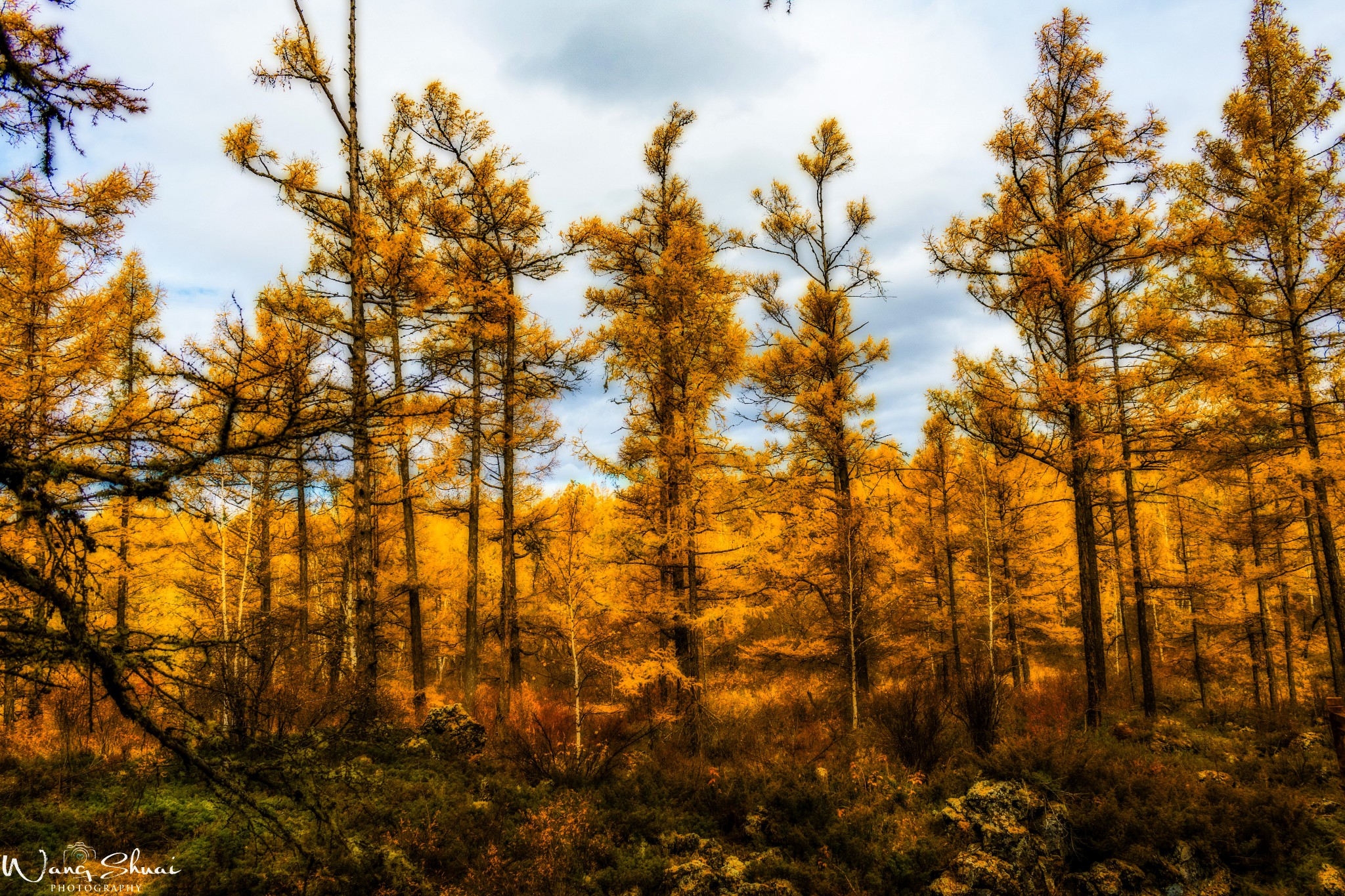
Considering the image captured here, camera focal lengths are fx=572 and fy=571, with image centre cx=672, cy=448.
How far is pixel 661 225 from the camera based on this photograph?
39.6ft

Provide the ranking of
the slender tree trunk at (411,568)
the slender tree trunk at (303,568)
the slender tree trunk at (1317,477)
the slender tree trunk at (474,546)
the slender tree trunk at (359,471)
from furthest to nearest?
the slender tree trunk at (303,568), the slender tree trunk at (474,546), the slender tree trunk at (411,568), the slender tree trunk at (1317,477), the slender tree trunk at (359,471)

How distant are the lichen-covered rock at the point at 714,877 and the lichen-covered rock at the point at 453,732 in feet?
12.5

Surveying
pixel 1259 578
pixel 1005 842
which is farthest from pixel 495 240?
A: pixel 1259 578

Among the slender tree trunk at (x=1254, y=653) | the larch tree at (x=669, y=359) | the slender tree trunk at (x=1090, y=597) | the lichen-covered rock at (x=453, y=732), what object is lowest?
the slender tree trunk at (x=1254, y=653)

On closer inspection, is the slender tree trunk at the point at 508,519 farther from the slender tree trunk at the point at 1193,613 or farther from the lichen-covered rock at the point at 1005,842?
the slender tree trunk at the point at 1193,613

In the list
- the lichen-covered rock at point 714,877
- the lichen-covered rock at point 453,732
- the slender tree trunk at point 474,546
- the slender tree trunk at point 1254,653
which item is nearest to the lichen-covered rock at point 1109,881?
the lichen-covered rock at point 714,877

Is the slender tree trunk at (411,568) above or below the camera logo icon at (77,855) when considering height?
above

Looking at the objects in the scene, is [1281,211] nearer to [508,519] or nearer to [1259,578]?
[1259,578]

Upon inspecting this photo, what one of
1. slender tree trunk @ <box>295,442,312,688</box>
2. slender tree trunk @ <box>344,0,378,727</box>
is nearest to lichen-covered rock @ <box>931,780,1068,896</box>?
slender tree trunk @ <box>344,0,378,727</box>

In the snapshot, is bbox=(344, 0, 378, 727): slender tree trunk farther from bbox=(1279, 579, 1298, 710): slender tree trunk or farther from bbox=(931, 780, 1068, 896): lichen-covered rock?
bbox=(1279, 579, 1298, 710): slender tree trunk

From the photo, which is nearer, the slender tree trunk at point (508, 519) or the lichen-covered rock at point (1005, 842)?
the lichen-covered rock at point (1005, 842)

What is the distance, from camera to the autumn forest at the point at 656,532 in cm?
453

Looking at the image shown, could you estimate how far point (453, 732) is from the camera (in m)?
9.21

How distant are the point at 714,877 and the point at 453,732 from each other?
4910mm
